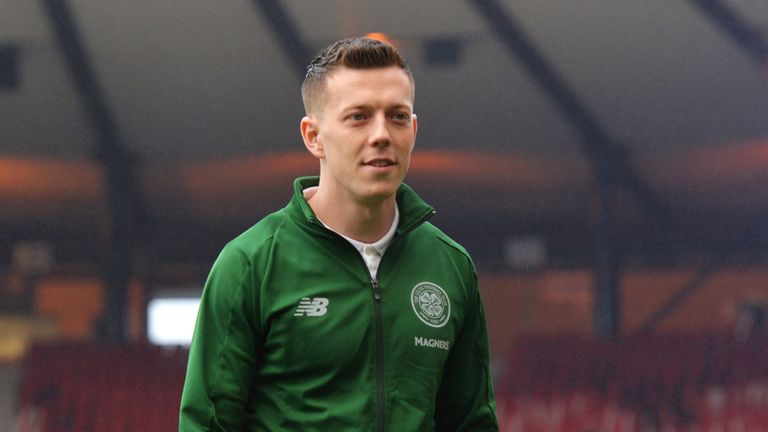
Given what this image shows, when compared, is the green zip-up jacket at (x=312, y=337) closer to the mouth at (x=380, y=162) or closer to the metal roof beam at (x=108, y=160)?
the mouth at (x=380, y=162)

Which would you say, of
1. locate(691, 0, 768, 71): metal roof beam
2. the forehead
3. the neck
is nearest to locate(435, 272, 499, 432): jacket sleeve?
the neck

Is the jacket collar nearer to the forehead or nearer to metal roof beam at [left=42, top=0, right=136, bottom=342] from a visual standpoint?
the forehead

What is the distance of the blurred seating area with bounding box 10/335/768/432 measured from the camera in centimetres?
344

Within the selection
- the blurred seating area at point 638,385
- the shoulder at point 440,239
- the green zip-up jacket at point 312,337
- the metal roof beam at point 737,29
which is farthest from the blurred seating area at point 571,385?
the green zip-up jacket at point 312,337

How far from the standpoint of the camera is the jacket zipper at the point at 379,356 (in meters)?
1.35

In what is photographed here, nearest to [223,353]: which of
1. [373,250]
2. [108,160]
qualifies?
[373,250]

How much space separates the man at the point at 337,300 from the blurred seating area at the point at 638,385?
204 cm

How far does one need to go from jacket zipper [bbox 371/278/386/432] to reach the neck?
5 cm

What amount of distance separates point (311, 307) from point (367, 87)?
0.72 ft

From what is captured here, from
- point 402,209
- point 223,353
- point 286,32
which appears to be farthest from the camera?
point 286,32

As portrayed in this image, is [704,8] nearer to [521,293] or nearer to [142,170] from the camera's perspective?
[521,293]

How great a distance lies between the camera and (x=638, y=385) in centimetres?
344

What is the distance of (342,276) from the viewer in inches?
55.0

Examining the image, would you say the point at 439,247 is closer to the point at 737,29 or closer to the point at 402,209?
the point at 402,209
